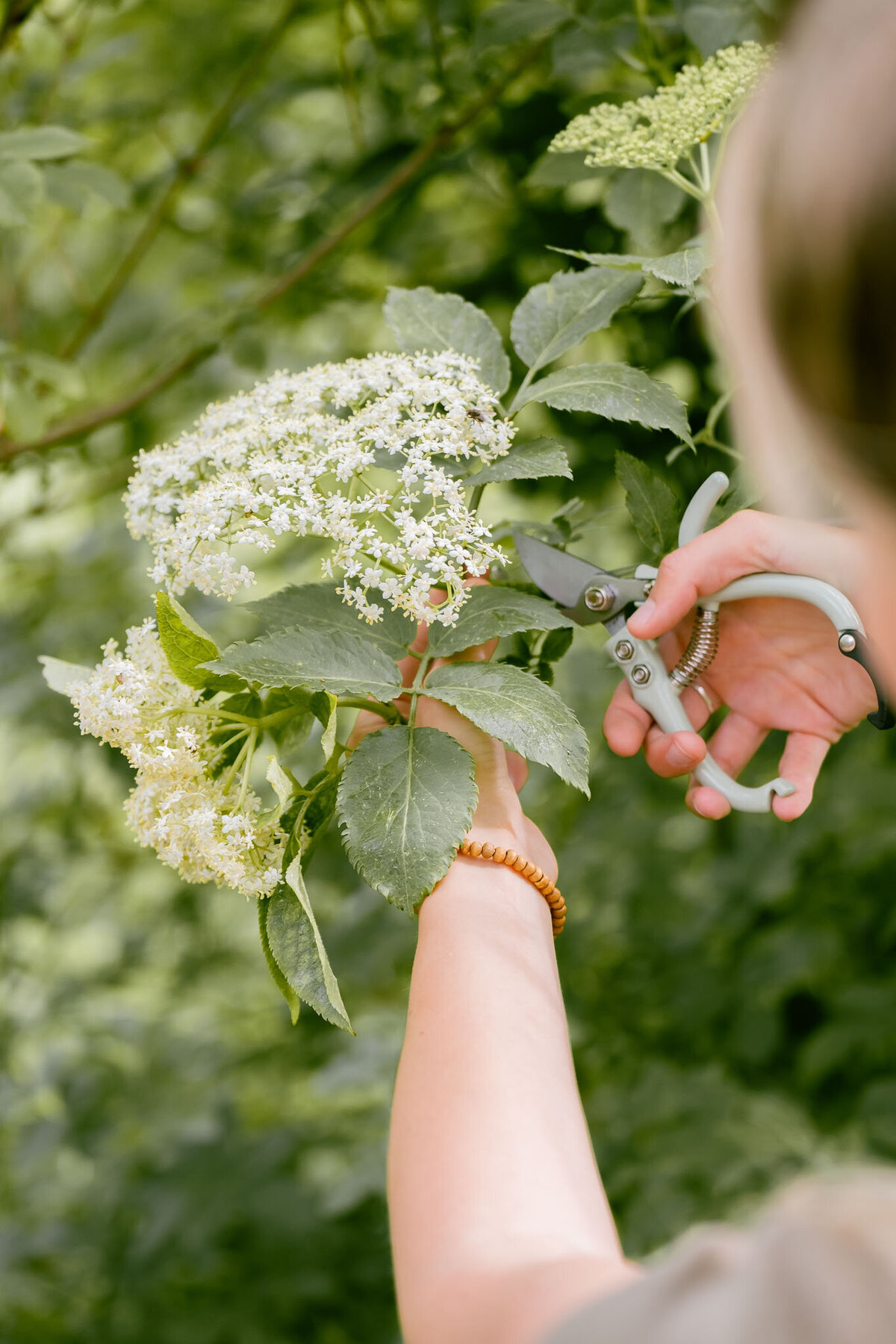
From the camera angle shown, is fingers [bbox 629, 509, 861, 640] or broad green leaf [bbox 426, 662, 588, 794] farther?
fingers [bbox 629, 509, 861, 640]

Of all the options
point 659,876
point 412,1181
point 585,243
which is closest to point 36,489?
point 585,243

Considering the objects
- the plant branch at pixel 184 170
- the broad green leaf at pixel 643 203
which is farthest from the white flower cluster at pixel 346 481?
the plant branch at pixel 184 170

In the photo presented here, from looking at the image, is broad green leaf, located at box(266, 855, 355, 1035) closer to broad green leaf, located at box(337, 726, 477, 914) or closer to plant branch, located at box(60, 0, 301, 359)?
broad green leaf, located at box(337, 726, 477, 914)

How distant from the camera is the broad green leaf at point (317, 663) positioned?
58 cm

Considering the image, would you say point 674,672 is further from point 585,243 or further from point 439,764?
point 585,243

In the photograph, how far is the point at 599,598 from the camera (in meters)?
0.74

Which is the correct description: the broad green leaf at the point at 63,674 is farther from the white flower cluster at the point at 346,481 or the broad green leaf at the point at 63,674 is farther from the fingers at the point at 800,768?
the fingers at the point at 800,768

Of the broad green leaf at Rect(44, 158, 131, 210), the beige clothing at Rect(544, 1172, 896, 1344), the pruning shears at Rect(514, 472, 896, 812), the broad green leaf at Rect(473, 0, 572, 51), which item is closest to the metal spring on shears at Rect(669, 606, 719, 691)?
the pruning shears at Rect(514, 472, 896, 812)

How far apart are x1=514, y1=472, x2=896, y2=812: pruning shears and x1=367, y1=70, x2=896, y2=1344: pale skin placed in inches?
0.5

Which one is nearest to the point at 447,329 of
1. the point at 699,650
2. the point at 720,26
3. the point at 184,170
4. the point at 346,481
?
the point at 346,481

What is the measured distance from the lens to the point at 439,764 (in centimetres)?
59

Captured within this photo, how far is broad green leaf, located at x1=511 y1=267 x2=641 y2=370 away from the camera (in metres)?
0.74

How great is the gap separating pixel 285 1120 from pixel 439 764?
1.39 m

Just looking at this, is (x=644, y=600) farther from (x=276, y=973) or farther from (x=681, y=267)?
(x=276, y=973)
